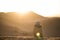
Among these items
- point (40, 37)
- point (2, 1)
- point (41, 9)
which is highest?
point (2, 1)

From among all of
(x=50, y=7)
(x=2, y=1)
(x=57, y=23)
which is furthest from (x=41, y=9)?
(x=2, y=1)

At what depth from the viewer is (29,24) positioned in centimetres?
117

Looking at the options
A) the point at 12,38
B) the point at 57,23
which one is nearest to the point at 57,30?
the point at 57,23

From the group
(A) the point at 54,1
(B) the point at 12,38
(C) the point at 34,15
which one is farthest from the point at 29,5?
(B) the point at 12,38

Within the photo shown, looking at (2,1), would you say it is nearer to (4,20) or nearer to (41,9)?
(4,20)

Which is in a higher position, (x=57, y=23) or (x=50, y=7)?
(x=50, y=7)

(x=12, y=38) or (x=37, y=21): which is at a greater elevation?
(x=37, y=21)

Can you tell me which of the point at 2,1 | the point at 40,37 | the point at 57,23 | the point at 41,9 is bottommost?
the point at 40,37

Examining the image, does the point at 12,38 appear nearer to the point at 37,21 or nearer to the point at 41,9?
the point at 37,21

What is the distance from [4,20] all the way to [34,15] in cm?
31

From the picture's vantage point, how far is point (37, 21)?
1162mm

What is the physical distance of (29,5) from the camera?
113 centimetres

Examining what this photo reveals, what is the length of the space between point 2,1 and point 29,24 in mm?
347

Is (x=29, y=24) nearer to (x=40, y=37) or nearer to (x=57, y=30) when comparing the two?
(x=40, y=37)
